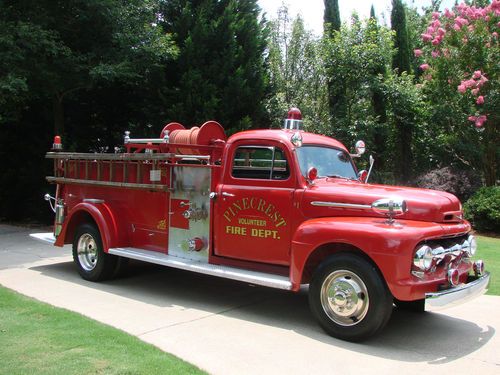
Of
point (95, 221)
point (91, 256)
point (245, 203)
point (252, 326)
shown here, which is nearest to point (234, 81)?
point (95, 221)

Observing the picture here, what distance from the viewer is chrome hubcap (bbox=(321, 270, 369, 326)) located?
4766mm

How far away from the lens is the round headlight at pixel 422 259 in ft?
14.9

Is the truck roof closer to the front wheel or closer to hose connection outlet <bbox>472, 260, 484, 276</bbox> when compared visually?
the front wheel

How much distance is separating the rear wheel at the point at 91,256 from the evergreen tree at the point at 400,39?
14.0 meters

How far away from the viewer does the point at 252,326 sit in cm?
537

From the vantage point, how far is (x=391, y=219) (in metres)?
4.80

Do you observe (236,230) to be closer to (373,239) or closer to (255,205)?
(255,205)

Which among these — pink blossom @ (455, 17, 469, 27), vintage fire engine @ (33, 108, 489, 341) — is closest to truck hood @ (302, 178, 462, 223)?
vintage fire engine @ (33, 108, 489, 341)

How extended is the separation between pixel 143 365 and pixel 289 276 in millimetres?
1868

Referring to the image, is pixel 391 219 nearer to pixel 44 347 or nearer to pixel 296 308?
pixel 296 308

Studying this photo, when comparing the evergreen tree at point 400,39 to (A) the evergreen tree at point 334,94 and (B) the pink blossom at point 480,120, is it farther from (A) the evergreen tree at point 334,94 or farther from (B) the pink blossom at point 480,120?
(B) the pink blossom at point 480,120

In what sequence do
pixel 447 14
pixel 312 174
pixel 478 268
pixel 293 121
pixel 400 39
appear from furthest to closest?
1. pixel 400 39
2. pixel 447 14
3. pixel 293 121
4. pixel 312 174
5. pixel 478 268

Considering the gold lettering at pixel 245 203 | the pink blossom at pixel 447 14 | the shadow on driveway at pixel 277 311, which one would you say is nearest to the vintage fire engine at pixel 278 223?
the gold lettering at pixel 245 203

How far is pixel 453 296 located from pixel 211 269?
8.47 ft
